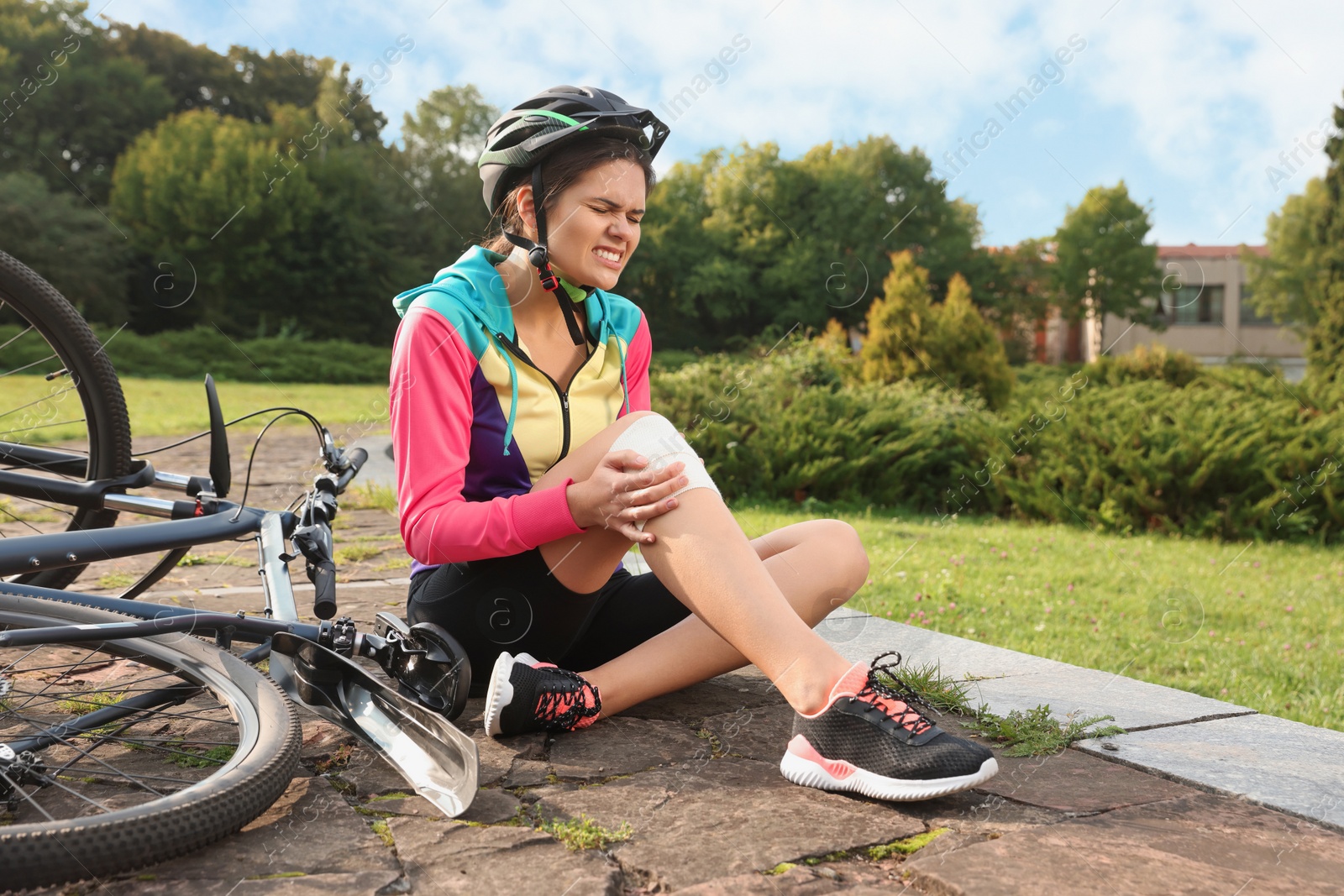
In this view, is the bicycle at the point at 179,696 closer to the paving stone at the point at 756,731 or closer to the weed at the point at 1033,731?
the paving stone at the point at 756,731

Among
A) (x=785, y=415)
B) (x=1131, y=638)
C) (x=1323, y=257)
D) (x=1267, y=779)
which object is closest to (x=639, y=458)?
(x=1267, y=779)

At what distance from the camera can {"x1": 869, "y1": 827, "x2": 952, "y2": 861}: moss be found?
4.90 ft

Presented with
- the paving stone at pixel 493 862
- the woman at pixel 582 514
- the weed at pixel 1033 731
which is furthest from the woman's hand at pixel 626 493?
the weed at pixel 1033 731

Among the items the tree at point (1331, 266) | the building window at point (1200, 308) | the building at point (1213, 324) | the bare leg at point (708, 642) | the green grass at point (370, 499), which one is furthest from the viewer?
the building window at point (1200, 308)

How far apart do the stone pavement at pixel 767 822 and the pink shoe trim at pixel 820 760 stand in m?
0.05

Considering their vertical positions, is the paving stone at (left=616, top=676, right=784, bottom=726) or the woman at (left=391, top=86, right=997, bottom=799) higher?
the woman at (left=391, top=86, right=997, bottom=799)

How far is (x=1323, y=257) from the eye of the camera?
15.5 metres

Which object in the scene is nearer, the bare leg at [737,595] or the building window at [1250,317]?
the bare leg at [737,595]

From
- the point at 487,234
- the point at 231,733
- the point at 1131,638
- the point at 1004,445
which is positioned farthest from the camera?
the point at 1004,445

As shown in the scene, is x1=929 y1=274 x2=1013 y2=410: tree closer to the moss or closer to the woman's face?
the woman's face

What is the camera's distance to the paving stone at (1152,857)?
1.37 m

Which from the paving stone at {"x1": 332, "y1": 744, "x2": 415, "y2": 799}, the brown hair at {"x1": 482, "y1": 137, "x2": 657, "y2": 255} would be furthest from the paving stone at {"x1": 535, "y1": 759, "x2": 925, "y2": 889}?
the brown hair at {"x1": 482, "y1": 137, "x2": 657, "y2": 255}

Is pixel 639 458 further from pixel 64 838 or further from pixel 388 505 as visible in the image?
pixel 388 505

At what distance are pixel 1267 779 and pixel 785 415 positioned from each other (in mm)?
5585
